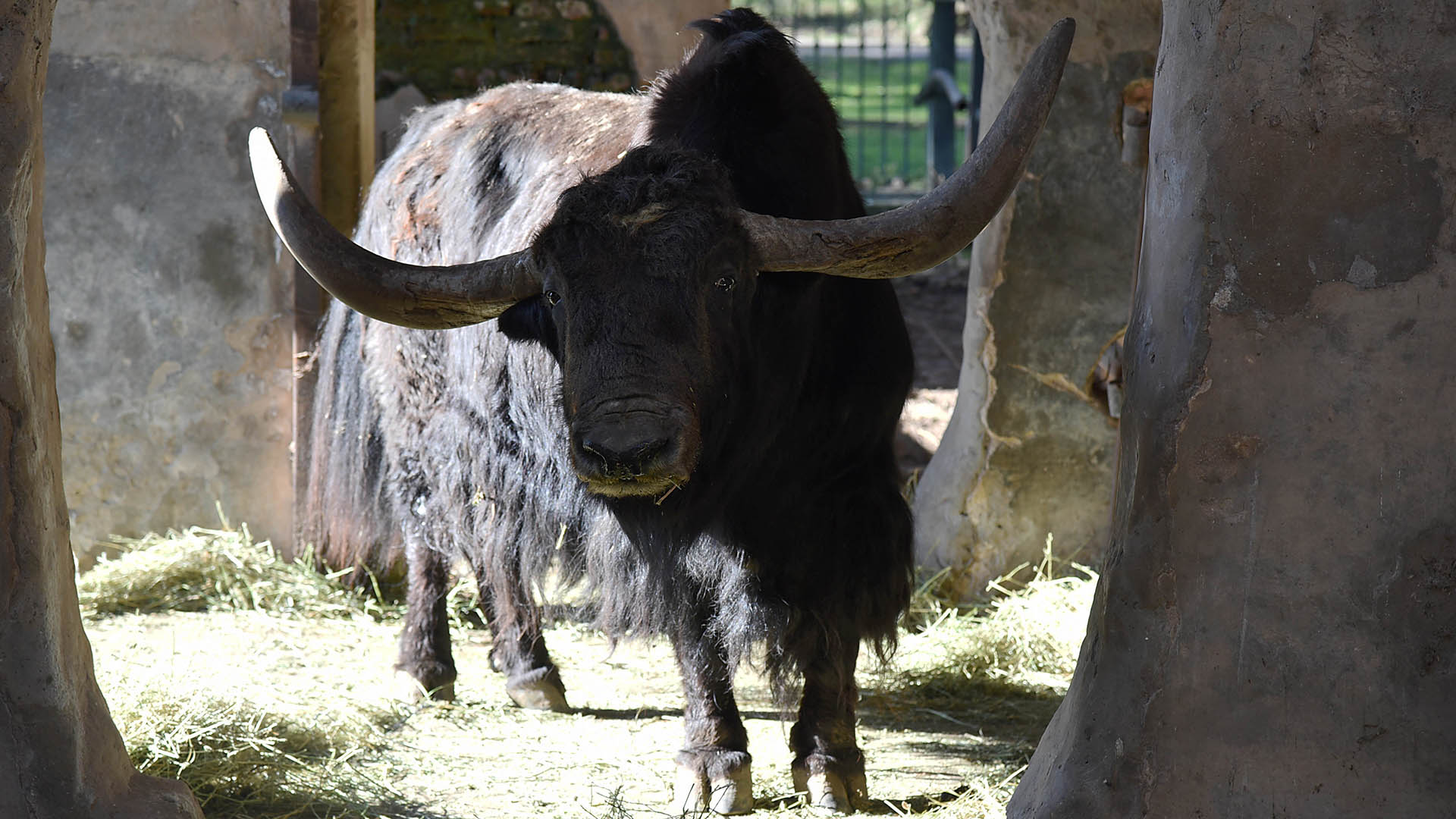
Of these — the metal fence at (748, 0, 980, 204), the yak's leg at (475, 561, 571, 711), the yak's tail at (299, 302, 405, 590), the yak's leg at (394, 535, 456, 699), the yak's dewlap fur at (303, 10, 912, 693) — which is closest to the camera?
the yak's dewlap fur at (303, 10, 912, 693)

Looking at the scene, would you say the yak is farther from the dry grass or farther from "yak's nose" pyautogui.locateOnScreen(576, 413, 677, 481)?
the dry grass

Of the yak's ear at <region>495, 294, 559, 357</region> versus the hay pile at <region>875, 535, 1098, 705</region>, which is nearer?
the yak's ear at <region>495, 294, 559, 357</region>

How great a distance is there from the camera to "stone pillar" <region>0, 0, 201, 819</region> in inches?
94.7

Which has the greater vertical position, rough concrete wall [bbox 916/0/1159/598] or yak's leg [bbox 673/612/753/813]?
rough concrete wall [bbox 916/0/1159/598]

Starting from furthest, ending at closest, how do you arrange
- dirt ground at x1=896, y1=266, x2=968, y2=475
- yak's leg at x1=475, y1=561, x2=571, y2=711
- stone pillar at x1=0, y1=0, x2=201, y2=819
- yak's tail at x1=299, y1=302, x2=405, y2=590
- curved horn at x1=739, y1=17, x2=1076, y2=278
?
dirt ground at x1=896, y1=266, x2=968, y2=475
yak's tail at x1=299, y1=302, x2=405, y2=590
yak's leg at x1=475, y1=561, x2=571, y2=711
curved horn at x1=739, y1=17, x2=1076, y2=278
stone pillar at x1=0, y1=0, x2=201, y2=819

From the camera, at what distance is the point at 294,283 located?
545 centimetres

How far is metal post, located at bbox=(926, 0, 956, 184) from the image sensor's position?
13.2m

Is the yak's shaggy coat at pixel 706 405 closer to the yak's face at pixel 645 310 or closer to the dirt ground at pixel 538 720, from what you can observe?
the yak's face at pixel 645 310

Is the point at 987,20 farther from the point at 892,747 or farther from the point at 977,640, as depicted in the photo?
the point at 892,747

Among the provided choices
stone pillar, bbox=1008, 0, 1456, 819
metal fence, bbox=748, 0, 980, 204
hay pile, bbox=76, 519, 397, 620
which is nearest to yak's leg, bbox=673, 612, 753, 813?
stone pillar, bbox=1008, 0, 1456, 819

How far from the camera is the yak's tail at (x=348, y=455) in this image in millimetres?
4926

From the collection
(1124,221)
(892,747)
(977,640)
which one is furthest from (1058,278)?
(892,747)

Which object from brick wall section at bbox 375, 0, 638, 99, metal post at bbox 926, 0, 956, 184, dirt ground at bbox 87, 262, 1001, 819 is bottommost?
dirt ground at bbox 87, 262, 1001, 819

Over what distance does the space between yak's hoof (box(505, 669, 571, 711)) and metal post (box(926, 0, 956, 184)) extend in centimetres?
925
